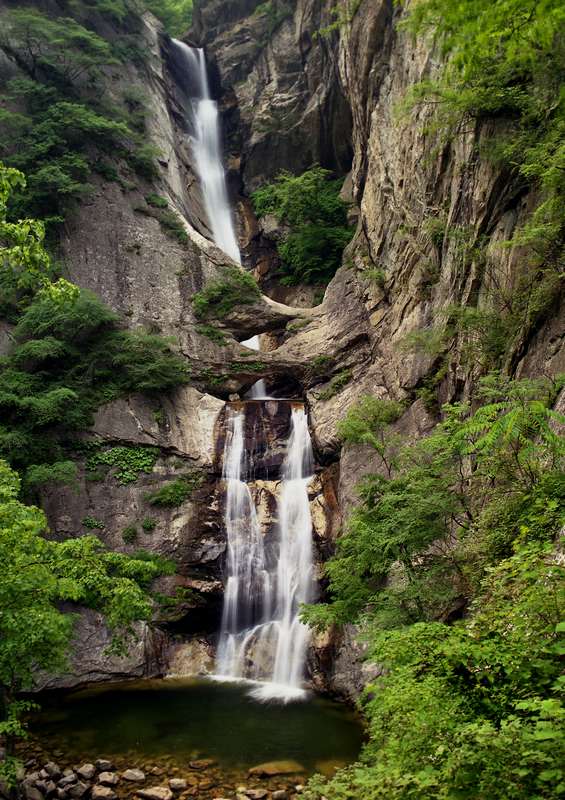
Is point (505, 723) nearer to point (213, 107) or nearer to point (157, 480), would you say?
point (157, 480)

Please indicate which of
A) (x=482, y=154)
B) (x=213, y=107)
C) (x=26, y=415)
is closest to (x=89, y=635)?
(x=26, y=415)

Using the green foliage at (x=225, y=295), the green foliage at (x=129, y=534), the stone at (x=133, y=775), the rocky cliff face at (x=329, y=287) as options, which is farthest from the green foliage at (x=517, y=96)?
the green foliage at (x=129, y=534)

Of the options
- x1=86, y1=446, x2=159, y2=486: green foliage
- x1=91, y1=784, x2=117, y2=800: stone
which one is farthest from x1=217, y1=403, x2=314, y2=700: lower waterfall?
x1=91, y1=784, x2=117, y2=800: stone

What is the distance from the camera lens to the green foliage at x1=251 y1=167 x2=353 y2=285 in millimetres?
23298

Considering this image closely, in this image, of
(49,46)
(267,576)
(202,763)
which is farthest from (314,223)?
(202,763)

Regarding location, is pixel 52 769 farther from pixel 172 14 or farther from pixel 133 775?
pixel 172 14

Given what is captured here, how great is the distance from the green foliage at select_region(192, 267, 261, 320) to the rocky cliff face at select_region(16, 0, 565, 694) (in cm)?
37

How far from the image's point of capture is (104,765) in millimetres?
8352

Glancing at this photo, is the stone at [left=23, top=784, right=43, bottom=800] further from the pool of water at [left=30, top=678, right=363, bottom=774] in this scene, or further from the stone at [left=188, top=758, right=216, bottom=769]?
the stone at [left=188, top=758, right=216, bottom=769]

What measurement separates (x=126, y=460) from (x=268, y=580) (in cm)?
563

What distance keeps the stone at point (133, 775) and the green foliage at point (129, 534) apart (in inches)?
298

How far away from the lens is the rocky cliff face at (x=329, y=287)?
11.7 m

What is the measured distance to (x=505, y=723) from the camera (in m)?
2.95

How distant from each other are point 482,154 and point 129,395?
12.4 meters
